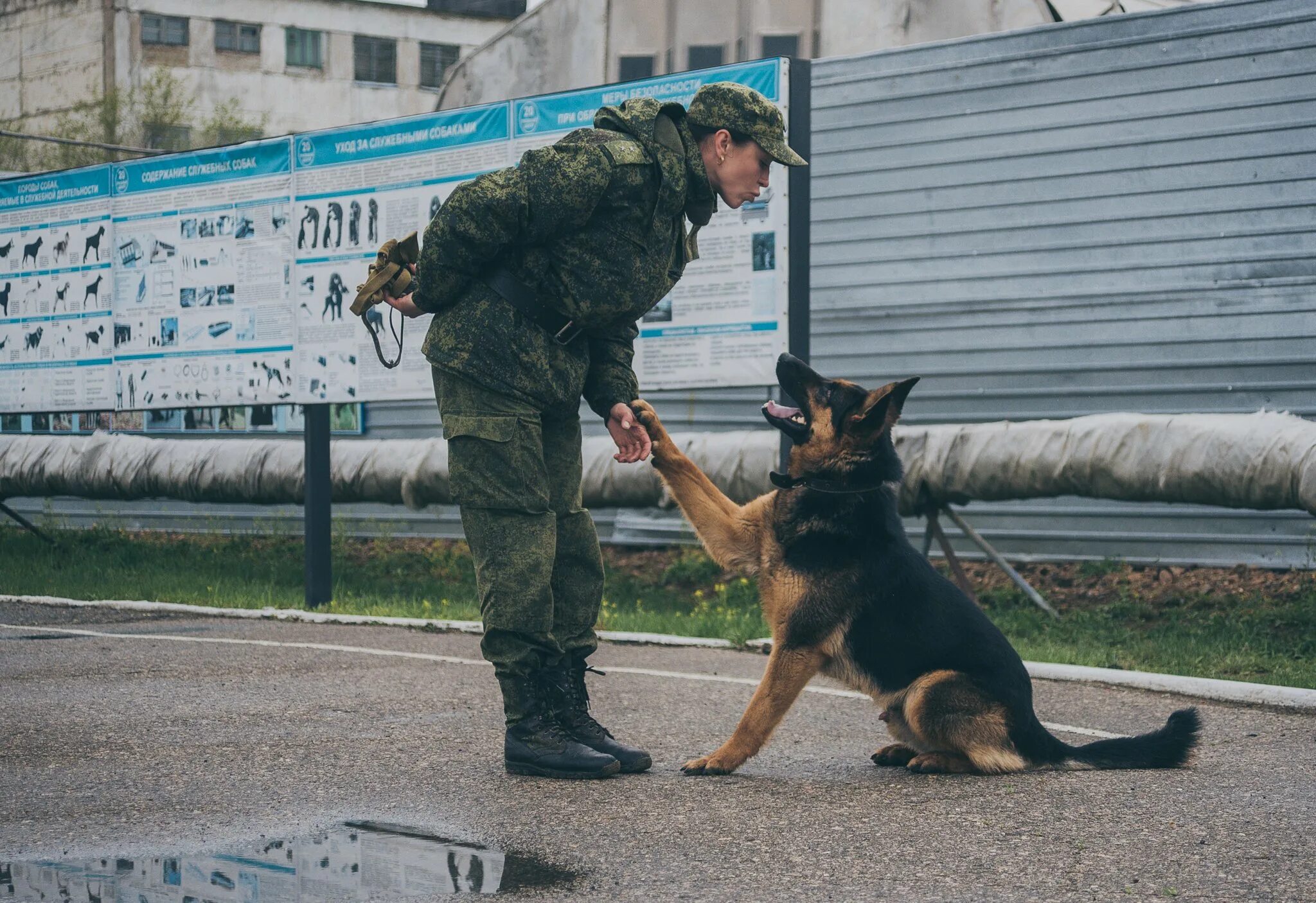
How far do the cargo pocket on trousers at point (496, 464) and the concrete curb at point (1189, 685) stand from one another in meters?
2.52

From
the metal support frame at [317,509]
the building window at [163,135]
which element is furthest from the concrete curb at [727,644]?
the building window at [163,135]

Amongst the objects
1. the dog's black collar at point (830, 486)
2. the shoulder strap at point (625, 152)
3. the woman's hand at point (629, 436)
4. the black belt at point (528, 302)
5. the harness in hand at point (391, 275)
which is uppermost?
the shoulder strap at point (625, 152)

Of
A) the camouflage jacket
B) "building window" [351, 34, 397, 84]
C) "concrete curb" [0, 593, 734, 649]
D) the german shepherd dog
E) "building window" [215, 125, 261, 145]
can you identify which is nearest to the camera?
the camouflage jacket

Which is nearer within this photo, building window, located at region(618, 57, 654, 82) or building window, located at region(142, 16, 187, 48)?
building window, located at region(618, 57, 654, 82)

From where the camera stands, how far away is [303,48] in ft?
145

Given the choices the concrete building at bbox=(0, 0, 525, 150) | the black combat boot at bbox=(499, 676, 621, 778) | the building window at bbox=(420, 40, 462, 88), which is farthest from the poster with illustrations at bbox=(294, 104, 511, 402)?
the building window at bbox=(420, 40, 462, 88)

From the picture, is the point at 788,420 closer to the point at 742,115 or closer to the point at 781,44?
the point at 742,115

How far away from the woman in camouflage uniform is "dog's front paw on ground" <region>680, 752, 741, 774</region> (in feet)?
0.48

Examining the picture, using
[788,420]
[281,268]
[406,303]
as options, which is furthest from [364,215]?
[788,420]

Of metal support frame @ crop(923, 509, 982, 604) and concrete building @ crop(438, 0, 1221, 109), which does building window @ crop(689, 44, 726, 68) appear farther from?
metal support frame @ crop(923, 509, 982, 604)

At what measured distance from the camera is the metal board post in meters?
7.58

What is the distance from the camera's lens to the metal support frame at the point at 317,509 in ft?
30.2

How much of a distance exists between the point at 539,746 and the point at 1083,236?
6759 mm

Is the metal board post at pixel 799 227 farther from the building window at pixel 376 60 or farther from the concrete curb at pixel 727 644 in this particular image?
the building window at pixel 376 60
